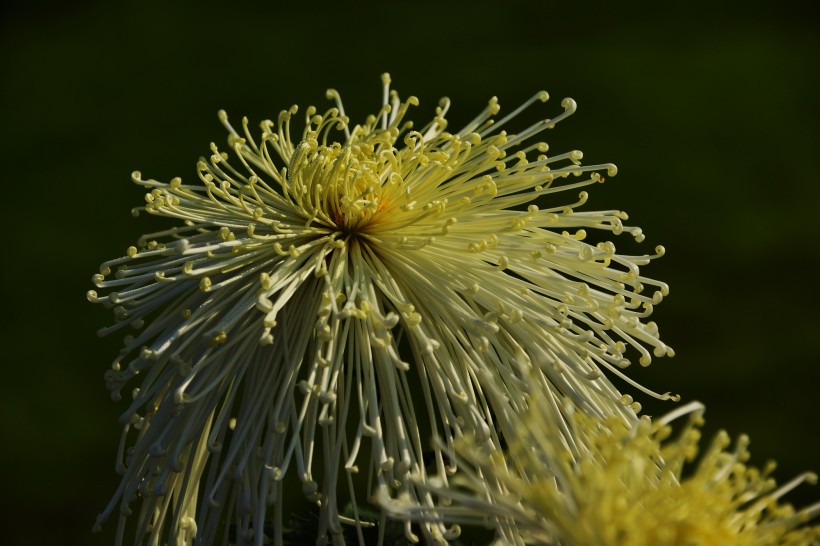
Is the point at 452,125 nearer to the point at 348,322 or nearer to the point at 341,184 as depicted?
the point at 341,184

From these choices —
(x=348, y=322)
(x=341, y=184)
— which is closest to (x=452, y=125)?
(x=341, y=184)

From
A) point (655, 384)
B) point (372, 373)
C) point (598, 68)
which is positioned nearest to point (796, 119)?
point (598, 68)

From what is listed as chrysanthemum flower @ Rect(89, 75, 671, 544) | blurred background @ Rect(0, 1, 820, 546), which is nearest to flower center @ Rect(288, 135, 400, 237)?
chrysanthemum flower @ Rect(89, 75, 671, 544)

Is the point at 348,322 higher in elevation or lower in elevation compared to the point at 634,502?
higher

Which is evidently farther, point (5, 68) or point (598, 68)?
point (5, 68)

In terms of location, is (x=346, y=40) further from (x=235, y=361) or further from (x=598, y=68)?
(x=235, y=361)

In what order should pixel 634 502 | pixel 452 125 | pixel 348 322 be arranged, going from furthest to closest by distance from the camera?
pixel 452 125
pixel 348 322
pixel 634 502

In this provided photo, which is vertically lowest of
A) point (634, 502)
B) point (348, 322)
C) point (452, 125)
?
point (634, 502)
